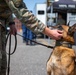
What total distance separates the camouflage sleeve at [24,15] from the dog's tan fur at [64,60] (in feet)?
2.36

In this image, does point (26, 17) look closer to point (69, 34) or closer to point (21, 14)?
point (21, 14)

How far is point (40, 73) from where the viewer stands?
296 inches

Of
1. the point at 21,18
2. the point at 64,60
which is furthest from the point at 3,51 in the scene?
the point at 64,60

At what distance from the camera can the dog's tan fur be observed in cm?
443

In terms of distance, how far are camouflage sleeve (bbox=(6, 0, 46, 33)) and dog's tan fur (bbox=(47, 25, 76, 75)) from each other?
0.72m

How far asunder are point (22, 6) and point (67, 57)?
118cm

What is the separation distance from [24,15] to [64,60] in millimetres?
1128

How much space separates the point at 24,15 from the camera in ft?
12.0

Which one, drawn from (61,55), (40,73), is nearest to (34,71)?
(40,73)

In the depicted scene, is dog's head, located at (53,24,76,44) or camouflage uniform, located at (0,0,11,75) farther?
dog's head, located at (53,24,76,44)

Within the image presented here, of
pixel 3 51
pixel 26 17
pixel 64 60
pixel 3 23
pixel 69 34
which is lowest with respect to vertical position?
pixel 64 60

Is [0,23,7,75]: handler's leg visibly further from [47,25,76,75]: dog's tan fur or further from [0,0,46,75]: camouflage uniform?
[47,25,76,75]: dog's tan fur

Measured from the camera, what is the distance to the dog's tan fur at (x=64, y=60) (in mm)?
4426

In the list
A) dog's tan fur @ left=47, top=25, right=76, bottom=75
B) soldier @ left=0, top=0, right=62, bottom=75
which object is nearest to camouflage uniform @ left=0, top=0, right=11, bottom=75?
soldier @ left=0, top=0, right=62, bottom=75
